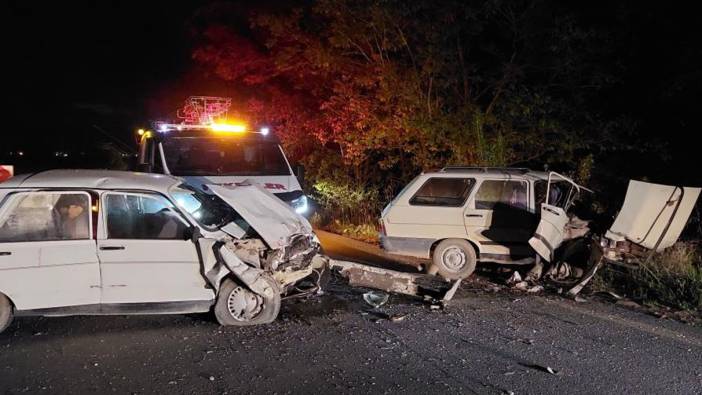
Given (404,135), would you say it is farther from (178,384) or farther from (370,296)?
(178,384)

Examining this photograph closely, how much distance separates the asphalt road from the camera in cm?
468

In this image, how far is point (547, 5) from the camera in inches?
448

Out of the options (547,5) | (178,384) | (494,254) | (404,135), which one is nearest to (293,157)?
(404,135)

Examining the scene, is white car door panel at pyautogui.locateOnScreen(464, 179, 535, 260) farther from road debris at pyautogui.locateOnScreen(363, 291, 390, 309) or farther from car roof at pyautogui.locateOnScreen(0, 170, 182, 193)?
car roof at pyautogui.locateOnScreen(0, 170, 182, 193)

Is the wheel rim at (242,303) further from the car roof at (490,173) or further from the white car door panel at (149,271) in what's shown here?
the car roof at (490,173)

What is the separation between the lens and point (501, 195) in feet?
27.9

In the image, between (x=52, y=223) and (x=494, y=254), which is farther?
(x=494, y=254)

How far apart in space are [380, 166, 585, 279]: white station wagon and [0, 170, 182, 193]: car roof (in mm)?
3565

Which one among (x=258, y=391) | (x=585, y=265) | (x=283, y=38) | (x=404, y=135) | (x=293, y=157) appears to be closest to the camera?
(x=258, y=391)

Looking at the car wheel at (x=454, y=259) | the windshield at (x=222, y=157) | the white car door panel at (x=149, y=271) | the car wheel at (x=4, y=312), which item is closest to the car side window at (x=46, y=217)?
the white car door panel at (x=149, y=271)

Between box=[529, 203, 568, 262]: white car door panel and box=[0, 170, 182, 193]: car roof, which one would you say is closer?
box=[0, 170, 182, 193]: car roof

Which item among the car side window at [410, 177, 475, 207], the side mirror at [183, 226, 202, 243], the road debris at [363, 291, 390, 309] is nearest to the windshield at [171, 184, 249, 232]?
the side mirror at [183, 226, 202, 243]

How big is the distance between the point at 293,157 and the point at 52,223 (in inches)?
437

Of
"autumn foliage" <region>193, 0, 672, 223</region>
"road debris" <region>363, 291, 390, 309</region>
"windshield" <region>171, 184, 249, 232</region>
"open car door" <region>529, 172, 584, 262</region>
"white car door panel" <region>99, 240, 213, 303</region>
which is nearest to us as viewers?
"white car door panel" <region>99, 240, 213, 303</region>
